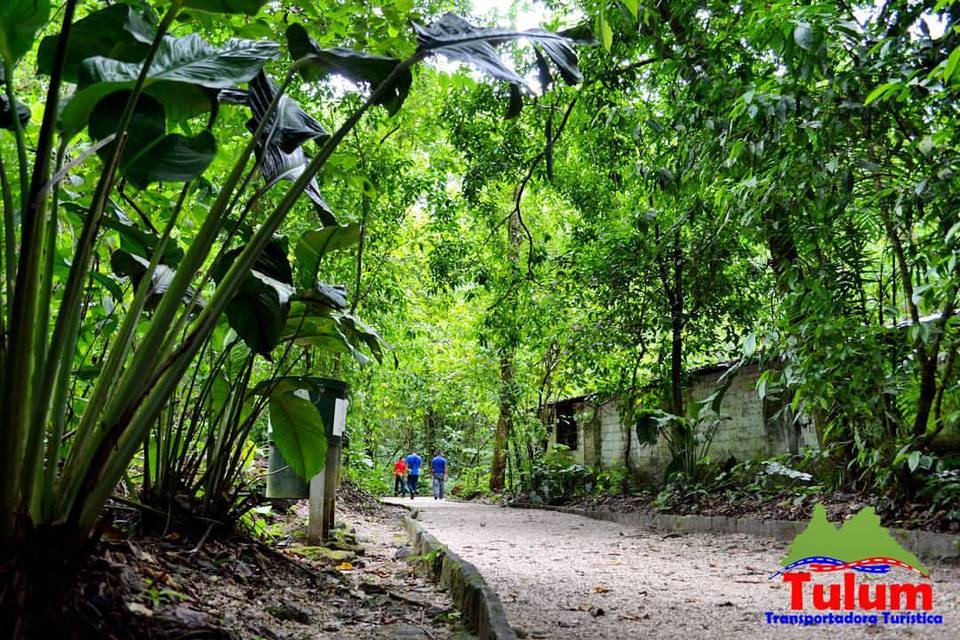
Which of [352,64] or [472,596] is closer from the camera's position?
[352,64]

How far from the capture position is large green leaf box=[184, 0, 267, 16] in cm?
185

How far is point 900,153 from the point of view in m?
3.90

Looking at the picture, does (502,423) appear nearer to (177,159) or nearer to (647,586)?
(647,586)

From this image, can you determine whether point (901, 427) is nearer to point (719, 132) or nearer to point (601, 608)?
point (719, 132)

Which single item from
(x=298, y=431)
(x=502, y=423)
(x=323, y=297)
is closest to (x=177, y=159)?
(x=323, y=297)

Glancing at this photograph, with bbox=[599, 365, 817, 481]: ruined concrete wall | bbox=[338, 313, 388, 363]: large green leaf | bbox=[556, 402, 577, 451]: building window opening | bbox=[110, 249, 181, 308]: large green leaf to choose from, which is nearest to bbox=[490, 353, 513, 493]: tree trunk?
bbox=[556, 402, 577, 451]: building window opening

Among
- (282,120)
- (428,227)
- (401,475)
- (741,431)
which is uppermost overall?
(428,227)

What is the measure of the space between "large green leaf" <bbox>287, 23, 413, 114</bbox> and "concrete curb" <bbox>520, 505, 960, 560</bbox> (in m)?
3.70

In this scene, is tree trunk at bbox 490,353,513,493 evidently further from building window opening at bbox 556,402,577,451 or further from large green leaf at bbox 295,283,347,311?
large green leaf at bbox 295,283,347,311

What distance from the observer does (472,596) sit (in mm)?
2740

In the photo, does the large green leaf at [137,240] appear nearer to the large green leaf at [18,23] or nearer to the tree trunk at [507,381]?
the large green leaf at [18,23]

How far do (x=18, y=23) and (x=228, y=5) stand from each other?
0.49 meters

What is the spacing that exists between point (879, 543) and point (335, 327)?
3.17 metres
